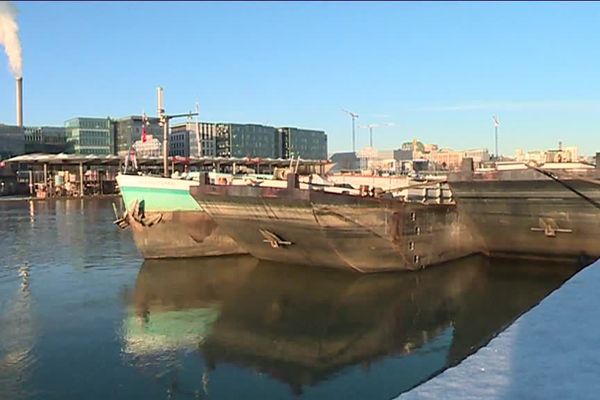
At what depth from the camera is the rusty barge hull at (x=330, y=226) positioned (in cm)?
1861

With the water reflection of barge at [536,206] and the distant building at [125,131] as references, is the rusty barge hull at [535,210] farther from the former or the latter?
the distant building at [125,131]

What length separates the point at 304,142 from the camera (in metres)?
160

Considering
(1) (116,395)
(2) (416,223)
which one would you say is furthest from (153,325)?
(2) (416,223)

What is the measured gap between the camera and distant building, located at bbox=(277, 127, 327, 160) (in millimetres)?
154250

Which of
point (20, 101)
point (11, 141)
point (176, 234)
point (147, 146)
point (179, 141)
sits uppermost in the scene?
point (20, 101)

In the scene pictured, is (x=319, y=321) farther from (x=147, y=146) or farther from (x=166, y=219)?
(x=147, y=146)

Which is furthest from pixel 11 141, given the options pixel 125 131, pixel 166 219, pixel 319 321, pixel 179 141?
pixel 319 321

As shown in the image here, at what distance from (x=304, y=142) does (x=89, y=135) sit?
2226 inches

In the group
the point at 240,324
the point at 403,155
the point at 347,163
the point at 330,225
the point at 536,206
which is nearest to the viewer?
the point at 240,324

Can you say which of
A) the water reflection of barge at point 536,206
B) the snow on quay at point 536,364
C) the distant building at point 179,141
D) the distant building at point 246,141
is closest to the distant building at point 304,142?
the distant building at point 246,141

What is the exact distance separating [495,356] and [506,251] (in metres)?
17.1

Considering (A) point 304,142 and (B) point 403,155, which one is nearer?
(B) point 403,155

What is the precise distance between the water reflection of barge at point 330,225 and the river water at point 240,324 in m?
0.64

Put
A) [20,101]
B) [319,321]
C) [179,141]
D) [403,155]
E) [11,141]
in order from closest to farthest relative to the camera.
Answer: [319,321], [403,155], [20,101], [11,141], [179,141]
